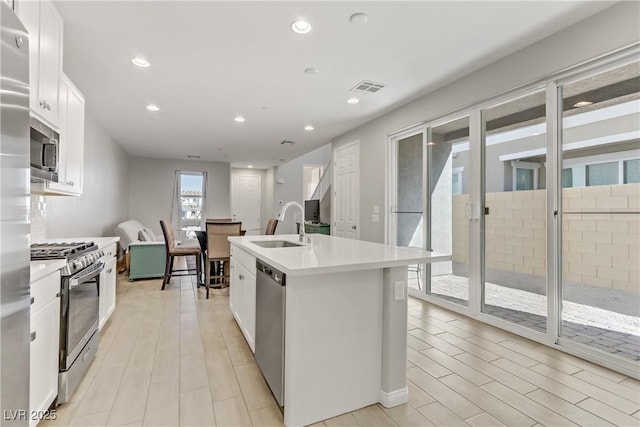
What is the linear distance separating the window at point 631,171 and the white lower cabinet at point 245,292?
291cm

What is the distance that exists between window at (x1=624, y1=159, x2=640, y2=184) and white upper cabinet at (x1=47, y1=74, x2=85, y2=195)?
4.37 metres

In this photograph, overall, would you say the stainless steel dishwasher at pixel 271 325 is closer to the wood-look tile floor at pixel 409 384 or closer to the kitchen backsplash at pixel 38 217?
the wood-look tile floor at pixel 409 384

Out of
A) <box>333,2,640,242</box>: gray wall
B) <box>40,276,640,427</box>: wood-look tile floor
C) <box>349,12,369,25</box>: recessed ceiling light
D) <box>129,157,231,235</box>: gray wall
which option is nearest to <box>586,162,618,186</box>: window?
<box>333,2,640,242</box>: gray wall

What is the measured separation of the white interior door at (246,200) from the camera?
10.4 meters

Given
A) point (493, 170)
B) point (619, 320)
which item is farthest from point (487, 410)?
point (493, 170)

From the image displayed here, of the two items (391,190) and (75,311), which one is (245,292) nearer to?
(75,311)

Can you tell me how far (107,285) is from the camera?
3.03 m

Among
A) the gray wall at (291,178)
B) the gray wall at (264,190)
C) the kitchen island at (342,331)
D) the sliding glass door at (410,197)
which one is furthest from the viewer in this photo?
the gray wall at (264,190)

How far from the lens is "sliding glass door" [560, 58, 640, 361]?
7.50ft

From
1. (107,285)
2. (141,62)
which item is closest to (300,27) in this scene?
(141,62)

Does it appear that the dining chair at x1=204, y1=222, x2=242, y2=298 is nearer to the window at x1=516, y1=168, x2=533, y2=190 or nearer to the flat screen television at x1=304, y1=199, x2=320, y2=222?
the window at x1=516, y1=168, x2=533, y2=190

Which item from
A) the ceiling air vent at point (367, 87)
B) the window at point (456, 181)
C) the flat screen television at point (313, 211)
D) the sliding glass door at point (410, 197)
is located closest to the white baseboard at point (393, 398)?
the sliding glass door at point (410, 197)

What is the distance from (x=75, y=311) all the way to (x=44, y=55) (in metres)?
1.74

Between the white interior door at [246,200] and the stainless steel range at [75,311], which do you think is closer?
the stainless steel range at [75,311]
